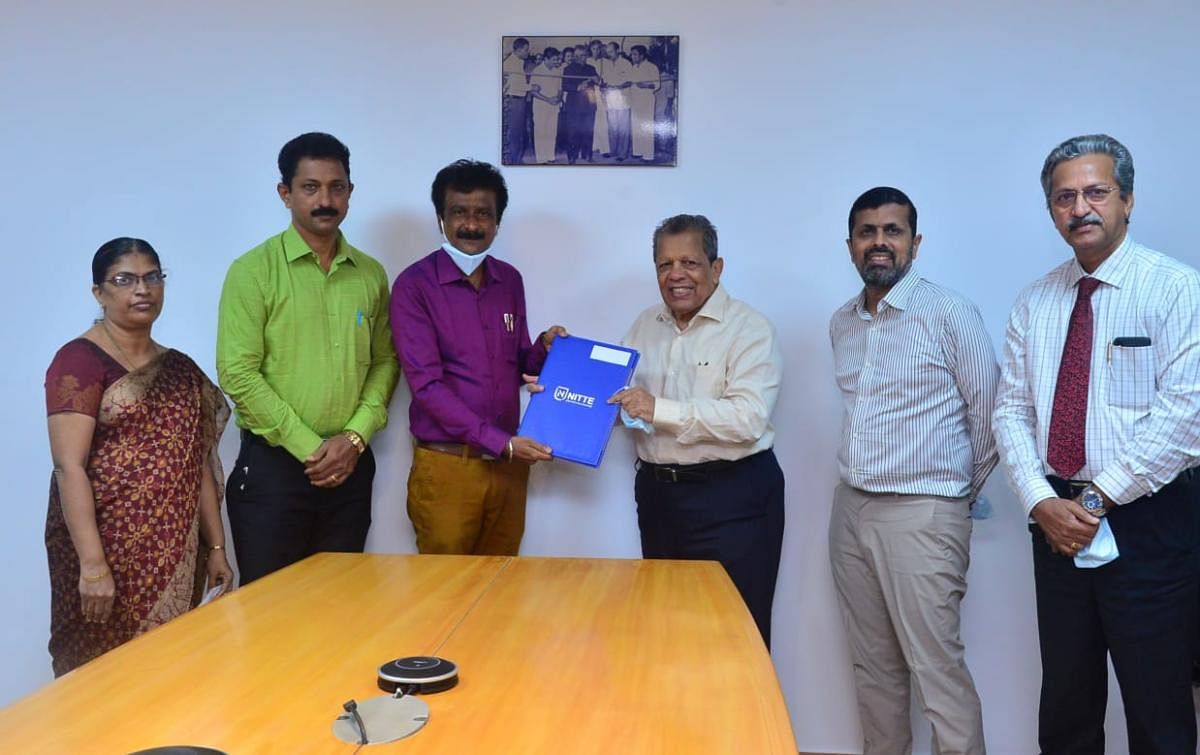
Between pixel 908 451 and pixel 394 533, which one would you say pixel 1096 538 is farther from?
pixel 394 533

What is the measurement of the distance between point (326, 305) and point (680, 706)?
1915mm

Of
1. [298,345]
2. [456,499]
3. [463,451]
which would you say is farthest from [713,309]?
[298,345]

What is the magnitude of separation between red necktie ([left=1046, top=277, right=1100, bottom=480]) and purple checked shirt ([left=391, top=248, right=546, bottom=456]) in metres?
1.53

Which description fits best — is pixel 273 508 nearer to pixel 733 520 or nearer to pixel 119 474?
pixel 119 474

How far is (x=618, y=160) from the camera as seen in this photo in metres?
3.11

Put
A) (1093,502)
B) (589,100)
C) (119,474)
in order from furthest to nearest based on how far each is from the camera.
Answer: (589,100) < (119,474) < (1093,502)

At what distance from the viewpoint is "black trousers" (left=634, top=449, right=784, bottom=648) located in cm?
269

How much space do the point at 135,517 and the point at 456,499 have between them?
91 cm

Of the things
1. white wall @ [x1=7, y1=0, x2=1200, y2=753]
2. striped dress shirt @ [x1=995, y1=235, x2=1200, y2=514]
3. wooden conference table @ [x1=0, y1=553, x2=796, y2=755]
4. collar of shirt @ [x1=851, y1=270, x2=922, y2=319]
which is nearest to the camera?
wooden conference table @ [x1=0, y1=553, x2=796, y2=755]

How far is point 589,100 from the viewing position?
10.2ft

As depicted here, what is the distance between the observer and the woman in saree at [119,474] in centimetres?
233

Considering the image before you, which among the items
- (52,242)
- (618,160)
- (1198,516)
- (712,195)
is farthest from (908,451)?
(52,242)

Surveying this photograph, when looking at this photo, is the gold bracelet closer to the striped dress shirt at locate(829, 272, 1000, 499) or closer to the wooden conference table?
the wooden conference table

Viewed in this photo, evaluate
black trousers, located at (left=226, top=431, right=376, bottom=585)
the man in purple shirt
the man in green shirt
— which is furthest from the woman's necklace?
the man in purple shirt
